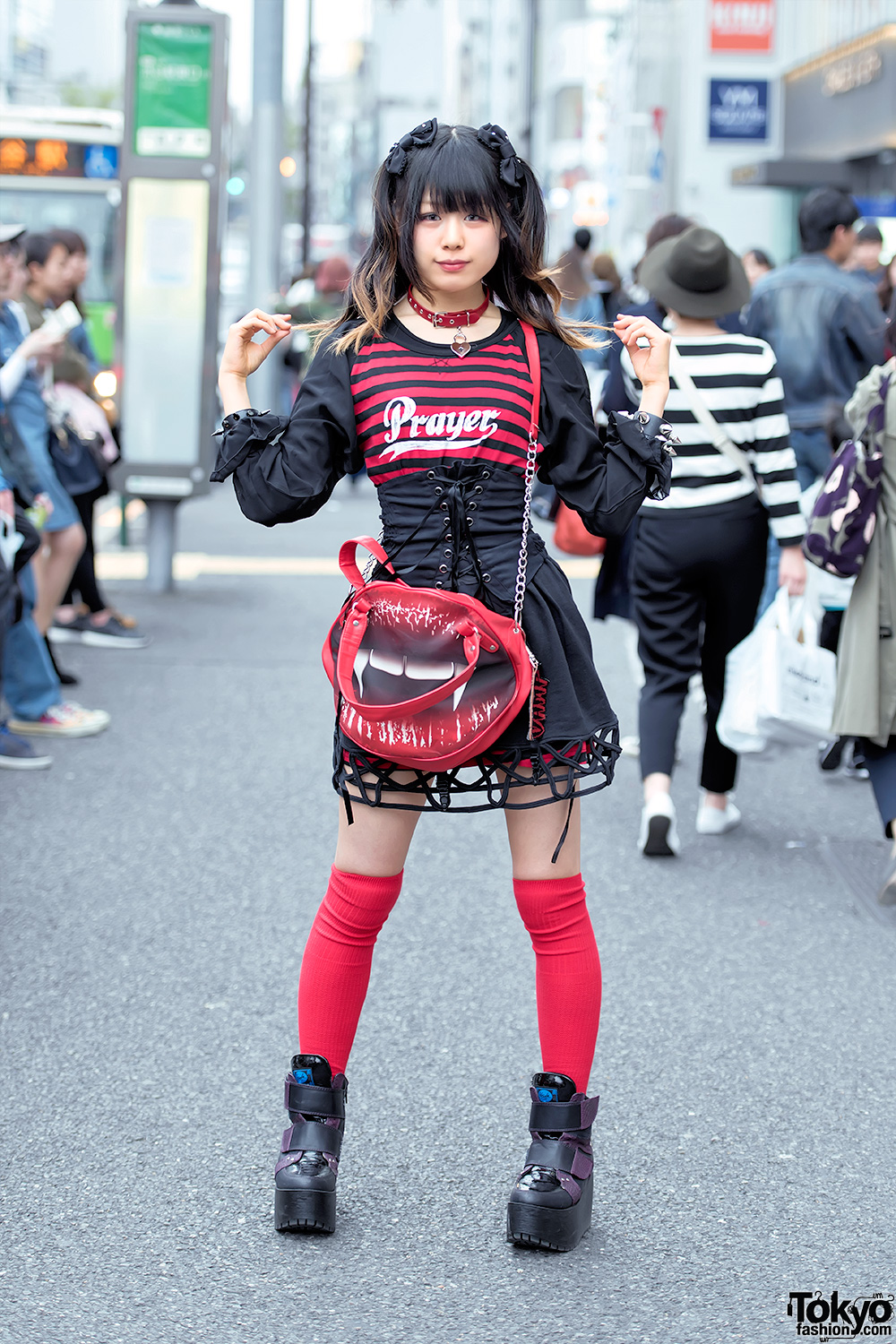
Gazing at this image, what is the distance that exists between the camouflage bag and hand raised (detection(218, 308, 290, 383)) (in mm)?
2069

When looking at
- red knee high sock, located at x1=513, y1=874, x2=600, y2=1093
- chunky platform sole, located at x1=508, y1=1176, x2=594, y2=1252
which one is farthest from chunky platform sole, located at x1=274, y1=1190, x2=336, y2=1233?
red knee high sock, located at x1=513, y1=874, x2=600, y2=1093

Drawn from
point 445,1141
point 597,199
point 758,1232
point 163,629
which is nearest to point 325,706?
point 163,629

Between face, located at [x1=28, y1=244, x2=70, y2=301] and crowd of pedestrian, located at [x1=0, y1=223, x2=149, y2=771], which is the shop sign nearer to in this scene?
crowd of pedestrian, located at [x1=0, y1=223, x2=149, y2=771]

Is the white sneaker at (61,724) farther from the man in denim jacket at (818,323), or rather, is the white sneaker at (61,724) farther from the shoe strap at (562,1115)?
the shoe strap at (562,1115)

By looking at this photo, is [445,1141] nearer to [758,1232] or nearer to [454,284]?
[758,1232]

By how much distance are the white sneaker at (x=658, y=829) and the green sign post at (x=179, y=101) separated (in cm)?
601

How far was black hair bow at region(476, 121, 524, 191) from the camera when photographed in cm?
271

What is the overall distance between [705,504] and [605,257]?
7.45 m

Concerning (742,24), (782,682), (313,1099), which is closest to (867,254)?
(782,682)

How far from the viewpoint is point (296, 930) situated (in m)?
4.52

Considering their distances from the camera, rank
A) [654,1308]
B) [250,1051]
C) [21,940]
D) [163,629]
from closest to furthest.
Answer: [654,1308], [250,1051], [21,940], [163,629]

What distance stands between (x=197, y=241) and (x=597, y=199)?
76.4ft

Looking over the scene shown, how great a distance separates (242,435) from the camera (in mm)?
2732

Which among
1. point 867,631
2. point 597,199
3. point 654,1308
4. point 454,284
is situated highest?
point 597,199
